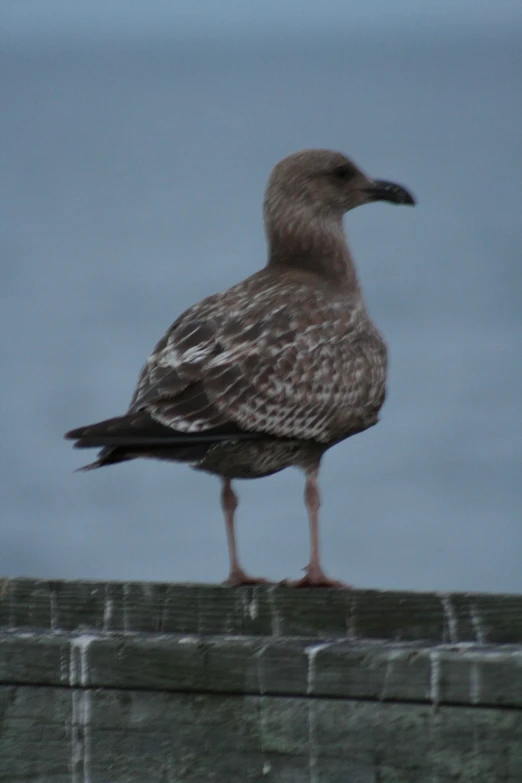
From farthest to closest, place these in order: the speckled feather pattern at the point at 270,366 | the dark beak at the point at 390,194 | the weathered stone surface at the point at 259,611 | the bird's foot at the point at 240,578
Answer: the dark beak at the point at 390,194
the bird's foot at the point at 240,578
the speckled feather pattern at the point at 270,366
the weathered stone surface at the point at 259,611

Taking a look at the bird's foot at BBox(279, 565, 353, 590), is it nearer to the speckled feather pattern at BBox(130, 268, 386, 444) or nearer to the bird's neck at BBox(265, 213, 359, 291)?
the speckled feather pattern at BBox(130, 268, 386, 444)

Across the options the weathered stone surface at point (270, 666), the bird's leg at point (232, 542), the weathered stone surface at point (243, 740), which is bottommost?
the weathered stone surface at point (243, 740)

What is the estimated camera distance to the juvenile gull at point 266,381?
249 inches

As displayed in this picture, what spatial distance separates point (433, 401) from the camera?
140 feet

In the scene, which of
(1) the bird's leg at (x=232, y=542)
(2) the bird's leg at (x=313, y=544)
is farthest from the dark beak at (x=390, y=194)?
(1) the bird's leg at (x=232, y=542)

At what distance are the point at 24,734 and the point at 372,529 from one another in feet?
95.3

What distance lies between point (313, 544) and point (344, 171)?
1854mm

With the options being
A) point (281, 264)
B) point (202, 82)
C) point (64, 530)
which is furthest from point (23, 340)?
point (202, 82)

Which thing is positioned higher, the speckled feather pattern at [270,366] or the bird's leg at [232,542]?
the speckled feather pattern at [270,366]

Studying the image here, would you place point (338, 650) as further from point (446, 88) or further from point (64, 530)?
point (446, 88)

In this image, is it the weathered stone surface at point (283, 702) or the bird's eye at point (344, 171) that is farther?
the bird's eye at point (344, 171)

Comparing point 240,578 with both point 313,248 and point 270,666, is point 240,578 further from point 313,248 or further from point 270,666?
point 270,666

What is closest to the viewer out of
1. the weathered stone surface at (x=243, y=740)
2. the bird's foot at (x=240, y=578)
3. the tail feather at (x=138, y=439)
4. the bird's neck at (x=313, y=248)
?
the weathered stone surface at (x=243, y=740)

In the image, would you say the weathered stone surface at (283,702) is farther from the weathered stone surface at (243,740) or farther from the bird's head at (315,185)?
the bird's head at (315,185)
